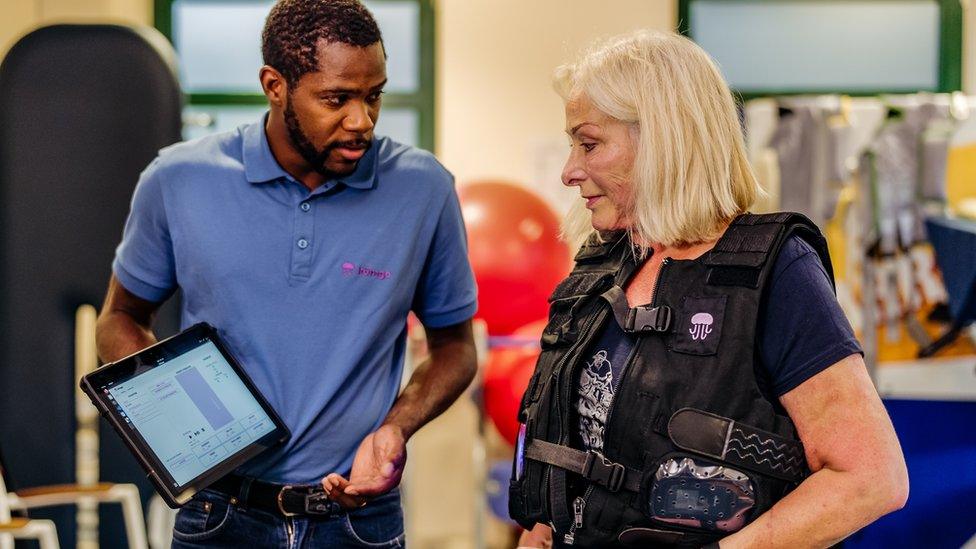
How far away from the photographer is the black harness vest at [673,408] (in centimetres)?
126

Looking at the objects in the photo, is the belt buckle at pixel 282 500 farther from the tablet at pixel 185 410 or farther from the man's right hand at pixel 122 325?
the man's right hand at pixel 122 325

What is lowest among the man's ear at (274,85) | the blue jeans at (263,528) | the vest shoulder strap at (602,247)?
the blue jeans at (263,528)

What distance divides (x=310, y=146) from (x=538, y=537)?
656 millimetres

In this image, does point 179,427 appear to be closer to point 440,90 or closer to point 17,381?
point 17,381

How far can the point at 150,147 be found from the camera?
2.86m

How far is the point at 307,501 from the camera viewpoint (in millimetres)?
1562

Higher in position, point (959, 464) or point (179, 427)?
point (179, 427)

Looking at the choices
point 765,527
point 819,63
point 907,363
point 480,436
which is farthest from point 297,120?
point 819,63

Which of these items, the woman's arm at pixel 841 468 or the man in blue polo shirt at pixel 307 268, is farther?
the man in blue polo shirt at pixel 307 268

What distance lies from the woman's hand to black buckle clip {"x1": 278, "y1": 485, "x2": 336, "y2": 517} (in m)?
0.28

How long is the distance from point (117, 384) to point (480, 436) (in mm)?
2602

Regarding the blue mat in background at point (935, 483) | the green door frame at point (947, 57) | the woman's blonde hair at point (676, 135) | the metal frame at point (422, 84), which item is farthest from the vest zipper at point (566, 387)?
the green door frame at point (947, 57)

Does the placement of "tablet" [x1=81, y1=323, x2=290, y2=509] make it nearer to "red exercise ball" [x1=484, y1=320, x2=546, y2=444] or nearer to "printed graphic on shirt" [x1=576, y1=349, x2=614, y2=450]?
"printed graphic on shirt" [x1=576, y1=349, x2=614, y2=450]

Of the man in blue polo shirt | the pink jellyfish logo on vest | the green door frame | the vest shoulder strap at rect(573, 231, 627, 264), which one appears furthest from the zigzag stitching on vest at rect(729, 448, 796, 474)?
the green door frame
